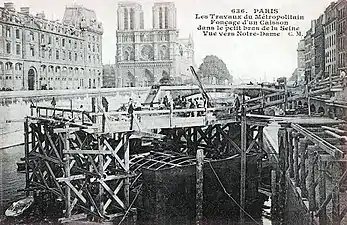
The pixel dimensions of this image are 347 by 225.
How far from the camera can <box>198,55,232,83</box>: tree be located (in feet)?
10.7

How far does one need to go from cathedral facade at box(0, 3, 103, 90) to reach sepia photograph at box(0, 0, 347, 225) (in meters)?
0.01

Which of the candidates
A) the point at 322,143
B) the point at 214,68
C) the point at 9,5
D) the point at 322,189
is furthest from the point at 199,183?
the point at 9,5

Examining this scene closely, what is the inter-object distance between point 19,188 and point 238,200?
1.64 m

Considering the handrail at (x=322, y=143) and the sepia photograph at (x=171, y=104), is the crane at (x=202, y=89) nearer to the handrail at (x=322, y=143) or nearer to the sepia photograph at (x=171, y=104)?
the sepia photograph at (x=171, y=104)

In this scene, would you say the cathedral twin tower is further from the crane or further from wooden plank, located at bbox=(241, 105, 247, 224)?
wooden plank, located at bbox=(241, 105, 247, 224)

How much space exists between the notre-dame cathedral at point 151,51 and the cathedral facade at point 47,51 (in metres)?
0.16

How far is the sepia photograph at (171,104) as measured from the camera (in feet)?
10.3

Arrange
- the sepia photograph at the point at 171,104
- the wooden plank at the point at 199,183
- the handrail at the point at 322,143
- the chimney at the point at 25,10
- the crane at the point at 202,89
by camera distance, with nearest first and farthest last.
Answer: the handrail at the point at 322,143 < the sepia photograph at the point at 171,104 < the chimney at the point at 25,10 < the crane at the point at 202,89 < the wooden plank at the point at 199,183

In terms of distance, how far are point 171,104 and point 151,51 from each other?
0.43 metres

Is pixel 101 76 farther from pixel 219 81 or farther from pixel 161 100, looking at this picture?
pixel 219 81

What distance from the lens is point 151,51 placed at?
352 centimetres

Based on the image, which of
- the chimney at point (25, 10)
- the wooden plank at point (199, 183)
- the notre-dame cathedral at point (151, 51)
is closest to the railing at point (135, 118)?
the notre-dame cathedral at point (151, 51)

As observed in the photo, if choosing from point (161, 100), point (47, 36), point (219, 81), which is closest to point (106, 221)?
point (161, 100)

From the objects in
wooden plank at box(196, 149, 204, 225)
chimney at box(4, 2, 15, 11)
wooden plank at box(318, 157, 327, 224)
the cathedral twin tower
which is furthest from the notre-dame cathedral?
wooden plank at box(318, 157, 327, 224)
